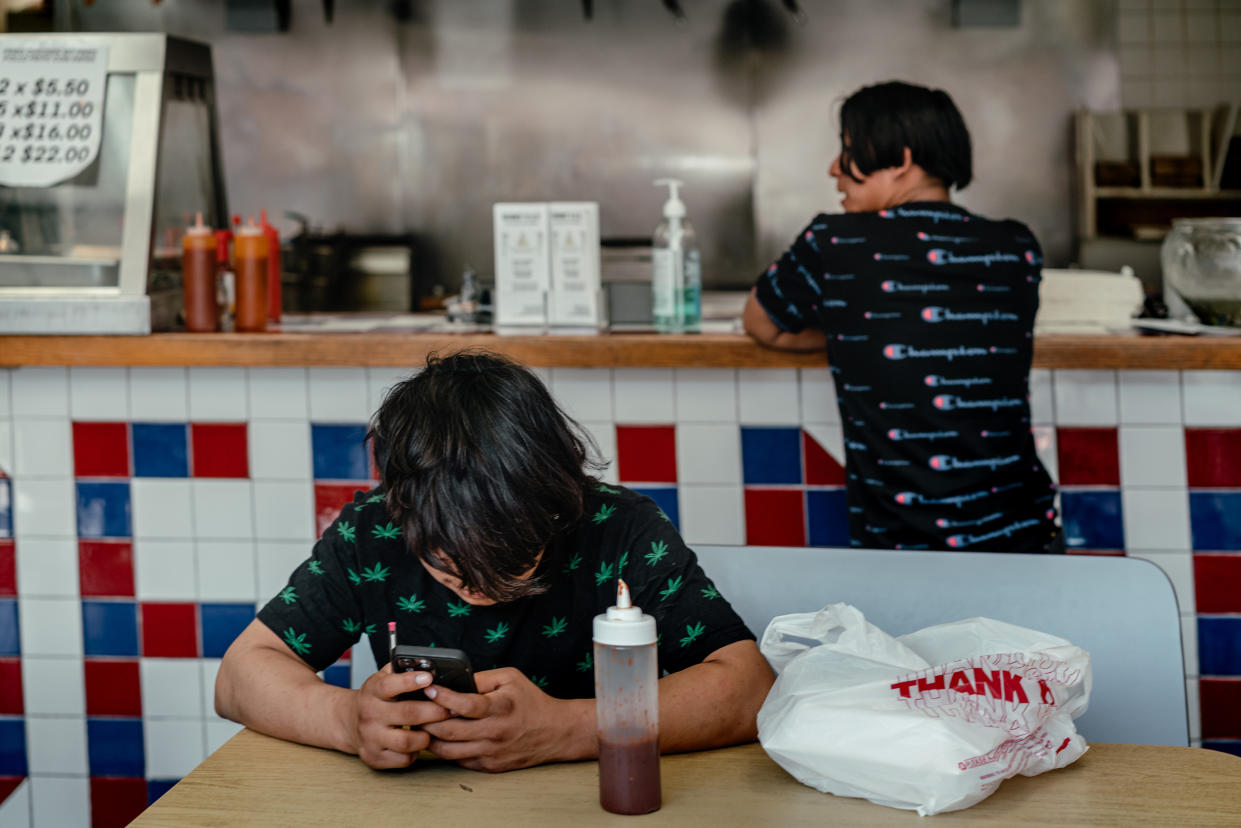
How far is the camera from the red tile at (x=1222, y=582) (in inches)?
96.3

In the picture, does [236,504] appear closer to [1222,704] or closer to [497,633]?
[497,633]

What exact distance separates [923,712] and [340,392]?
5.70ft

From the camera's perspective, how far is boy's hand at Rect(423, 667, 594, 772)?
1.22m

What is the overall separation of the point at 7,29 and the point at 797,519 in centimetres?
376

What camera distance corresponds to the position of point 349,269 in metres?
4.80

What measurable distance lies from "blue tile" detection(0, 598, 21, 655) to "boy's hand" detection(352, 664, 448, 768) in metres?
1.79

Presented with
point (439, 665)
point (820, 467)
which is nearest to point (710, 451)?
point (820, 467)

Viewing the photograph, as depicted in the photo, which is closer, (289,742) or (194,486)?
(289,742)

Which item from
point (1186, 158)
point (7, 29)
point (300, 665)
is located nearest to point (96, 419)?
point (300, 665)

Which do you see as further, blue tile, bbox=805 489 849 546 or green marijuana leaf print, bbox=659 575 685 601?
blue tile, bbox=805 489 849 546

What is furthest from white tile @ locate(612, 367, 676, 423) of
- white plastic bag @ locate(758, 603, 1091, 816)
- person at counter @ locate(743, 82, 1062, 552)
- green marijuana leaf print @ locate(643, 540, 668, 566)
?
white plastic bag @ locate(758, 603, 1091, 816)

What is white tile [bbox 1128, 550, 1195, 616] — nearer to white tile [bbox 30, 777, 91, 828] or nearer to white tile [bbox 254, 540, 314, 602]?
white tile [bbox 254, 540, 314, 602]

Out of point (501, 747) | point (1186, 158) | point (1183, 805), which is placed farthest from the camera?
point (1186, 158)

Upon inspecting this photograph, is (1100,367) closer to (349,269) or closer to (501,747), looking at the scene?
(501,747)
